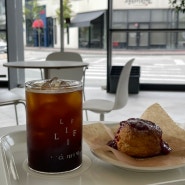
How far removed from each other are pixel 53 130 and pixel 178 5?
18.6 ft

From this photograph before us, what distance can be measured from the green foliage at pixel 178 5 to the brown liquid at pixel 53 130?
219 inches

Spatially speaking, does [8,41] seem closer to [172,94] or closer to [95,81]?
[95,81]

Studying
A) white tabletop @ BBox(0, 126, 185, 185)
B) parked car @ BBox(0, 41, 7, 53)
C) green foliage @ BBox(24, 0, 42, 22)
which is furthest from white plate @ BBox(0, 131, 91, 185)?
green foliage @ BBox(24, 0, 42, 22)

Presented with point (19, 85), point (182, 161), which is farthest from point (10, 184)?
point (19, 85)

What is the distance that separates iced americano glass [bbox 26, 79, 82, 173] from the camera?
0.59 metres

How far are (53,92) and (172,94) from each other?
17.5 ft

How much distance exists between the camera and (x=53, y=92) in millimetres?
595

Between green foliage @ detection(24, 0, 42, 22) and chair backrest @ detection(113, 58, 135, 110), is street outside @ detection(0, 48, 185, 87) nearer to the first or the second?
green foliage @ detection(24, 0, 42, 22)

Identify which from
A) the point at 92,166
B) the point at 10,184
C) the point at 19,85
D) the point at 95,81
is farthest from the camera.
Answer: the point at 95,81

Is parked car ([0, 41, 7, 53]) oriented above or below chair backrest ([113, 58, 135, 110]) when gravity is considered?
above

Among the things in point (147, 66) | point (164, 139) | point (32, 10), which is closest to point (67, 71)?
point (164, 139)

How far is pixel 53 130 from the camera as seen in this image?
59 centimetres

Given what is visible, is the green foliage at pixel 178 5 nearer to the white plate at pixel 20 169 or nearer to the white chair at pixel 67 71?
the white chair at pixel 67 71

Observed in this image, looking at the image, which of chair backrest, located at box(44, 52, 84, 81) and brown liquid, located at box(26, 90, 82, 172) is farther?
chair backrest, located at box(44, 52, 84, 81)
